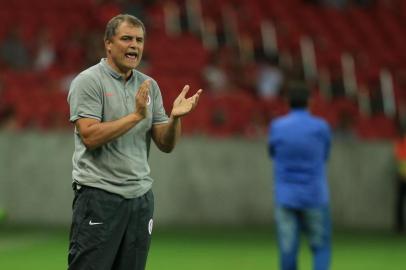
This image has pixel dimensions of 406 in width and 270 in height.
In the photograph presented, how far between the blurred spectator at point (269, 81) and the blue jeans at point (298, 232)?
9232 mm

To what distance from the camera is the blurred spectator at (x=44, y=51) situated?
61.0ft

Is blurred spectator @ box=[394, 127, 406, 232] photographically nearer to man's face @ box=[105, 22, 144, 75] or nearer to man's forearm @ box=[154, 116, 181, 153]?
man's forearm @ box=[154, 116, 181, 153]

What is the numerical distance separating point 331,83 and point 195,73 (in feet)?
9.28

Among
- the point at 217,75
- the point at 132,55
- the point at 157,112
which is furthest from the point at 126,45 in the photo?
the point at 217,75

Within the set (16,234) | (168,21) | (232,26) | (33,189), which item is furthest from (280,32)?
(16,234)

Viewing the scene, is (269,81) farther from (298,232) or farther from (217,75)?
(298,232)

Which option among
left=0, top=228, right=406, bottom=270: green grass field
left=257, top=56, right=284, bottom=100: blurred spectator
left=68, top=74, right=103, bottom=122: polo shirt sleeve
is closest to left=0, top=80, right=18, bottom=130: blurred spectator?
left=0, top=228, right=406, bottom=270: green grass field

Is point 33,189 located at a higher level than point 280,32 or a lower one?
lower

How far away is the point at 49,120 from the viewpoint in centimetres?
1725

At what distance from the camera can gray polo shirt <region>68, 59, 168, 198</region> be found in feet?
19.2

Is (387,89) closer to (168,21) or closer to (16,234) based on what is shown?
(168,21)

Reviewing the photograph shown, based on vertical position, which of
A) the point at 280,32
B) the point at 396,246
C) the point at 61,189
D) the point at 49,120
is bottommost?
the point at 396,246

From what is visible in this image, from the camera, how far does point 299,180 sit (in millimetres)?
9266

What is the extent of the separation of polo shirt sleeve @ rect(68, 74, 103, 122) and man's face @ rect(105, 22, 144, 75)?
0.68 ft
